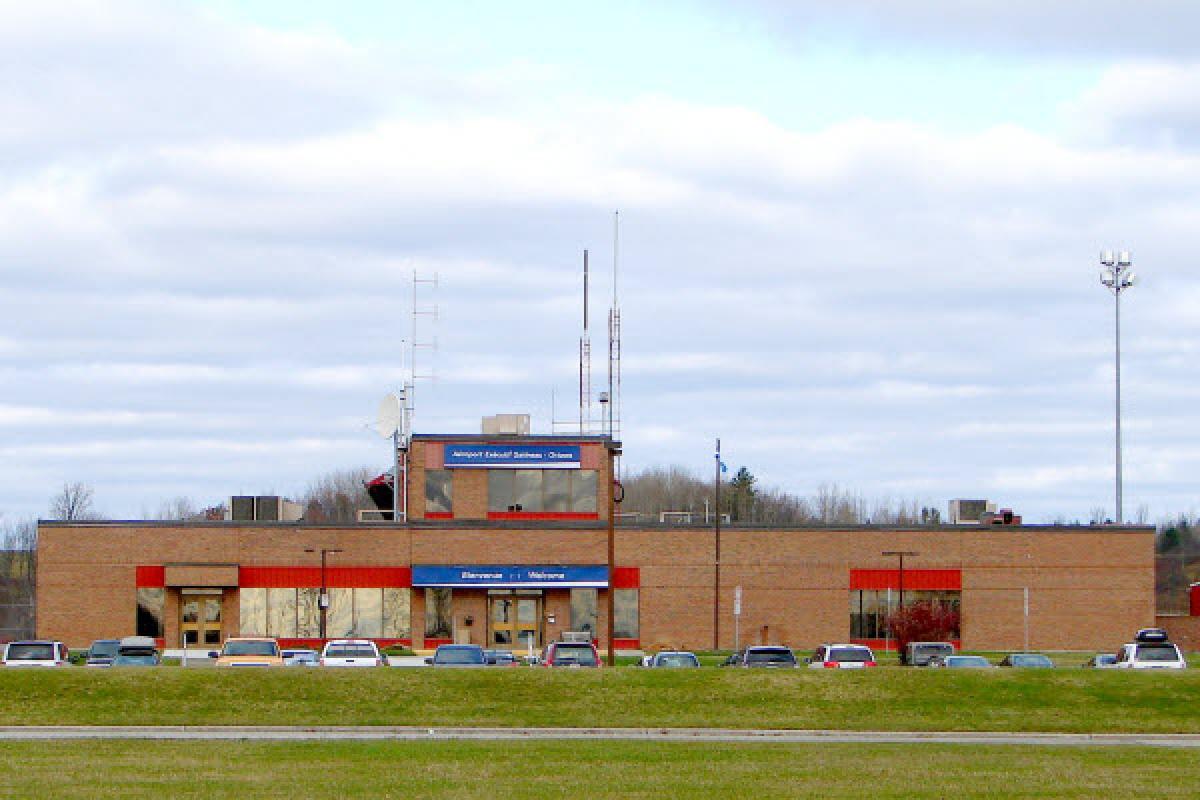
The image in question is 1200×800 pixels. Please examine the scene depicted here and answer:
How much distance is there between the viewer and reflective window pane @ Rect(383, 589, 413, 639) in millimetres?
78500

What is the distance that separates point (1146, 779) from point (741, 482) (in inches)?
5539

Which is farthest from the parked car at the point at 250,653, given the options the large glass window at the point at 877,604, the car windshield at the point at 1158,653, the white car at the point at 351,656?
the large glass window at the point at 877,604

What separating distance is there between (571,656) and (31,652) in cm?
1565

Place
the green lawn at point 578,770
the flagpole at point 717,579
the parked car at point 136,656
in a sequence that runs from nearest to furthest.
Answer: the green lawn at point 578,770
the parked car at point 136,656
the flagpole at point 717,579

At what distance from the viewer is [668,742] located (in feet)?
100

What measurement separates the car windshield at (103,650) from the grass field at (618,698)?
1511cm

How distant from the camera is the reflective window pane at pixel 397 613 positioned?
7850 cm

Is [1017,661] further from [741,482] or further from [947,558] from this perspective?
[741,482]

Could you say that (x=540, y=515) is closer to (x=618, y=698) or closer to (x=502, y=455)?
(x=502, y=455)

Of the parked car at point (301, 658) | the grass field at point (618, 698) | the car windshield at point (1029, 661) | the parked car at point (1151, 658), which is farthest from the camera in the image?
the parked car at point (301, 658)

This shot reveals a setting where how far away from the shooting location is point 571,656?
47.9 metres

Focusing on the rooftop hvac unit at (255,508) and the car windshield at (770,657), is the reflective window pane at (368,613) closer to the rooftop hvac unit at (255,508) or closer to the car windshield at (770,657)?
the rooftop hvac unit at (255,508)

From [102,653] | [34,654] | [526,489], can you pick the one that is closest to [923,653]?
[102,653]

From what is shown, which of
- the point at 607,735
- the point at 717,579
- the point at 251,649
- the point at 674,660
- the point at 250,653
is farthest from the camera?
the point at 717,579
